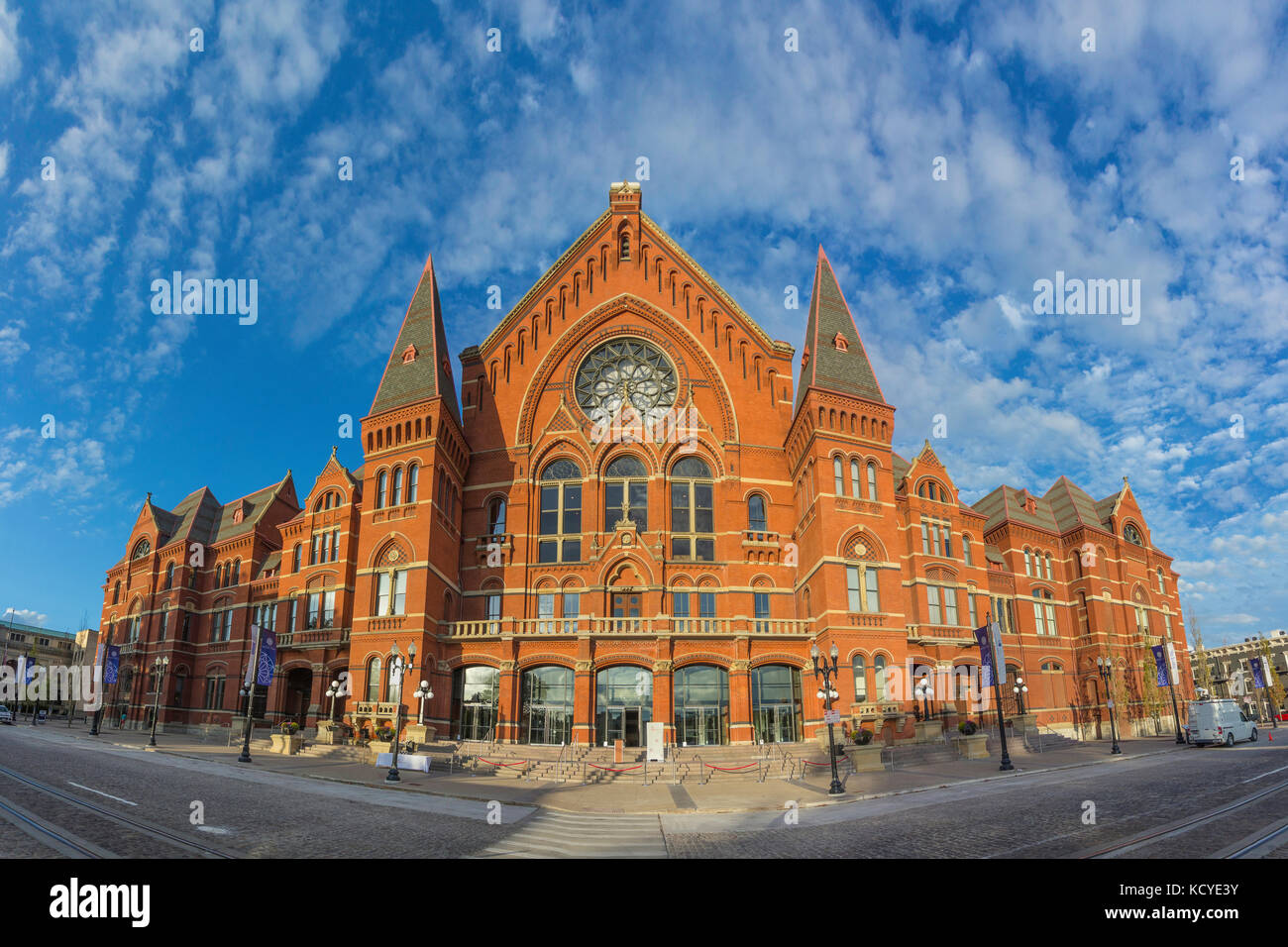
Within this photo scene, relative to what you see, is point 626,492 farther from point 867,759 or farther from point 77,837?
point 77,837

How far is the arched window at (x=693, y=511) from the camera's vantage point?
44562mm

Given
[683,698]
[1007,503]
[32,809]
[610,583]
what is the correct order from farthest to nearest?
[1007,503] → [610,583] → [683,698] → [32,809]

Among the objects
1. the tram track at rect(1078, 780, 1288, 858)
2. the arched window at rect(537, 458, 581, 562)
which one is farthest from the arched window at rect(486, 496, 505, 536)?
the tram track at rect(1078, 780, 1288, 858)

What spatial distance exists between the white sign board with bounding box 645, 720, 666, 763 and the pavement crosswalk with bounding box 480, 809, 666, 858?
11.8 meters

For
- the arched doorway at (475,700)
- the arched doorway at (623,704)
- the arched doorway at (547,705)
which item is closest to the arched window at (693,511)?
the arched doorway at (623,704)

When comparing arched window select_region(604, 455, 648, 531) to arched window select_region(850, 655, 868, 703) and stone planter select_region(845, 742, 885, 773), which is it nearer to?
arched window select_region(850, 655, 868, 703)

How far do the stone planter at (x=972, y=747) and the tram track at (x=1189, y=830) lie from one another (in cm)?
1800

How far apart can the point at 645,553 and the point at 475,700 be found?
40.4ft

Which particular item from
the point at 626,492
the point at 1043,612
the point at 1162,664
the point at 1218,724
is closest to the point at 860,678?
the point at 626,492

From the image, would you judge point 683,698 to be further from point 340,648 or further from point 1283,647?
point 1283,647

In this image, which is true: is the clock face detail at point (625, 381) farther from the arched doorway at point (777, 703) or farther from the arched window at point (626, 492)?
the arched doorway at point (777, 703)

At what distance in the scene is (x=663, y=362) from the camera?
4822cm
